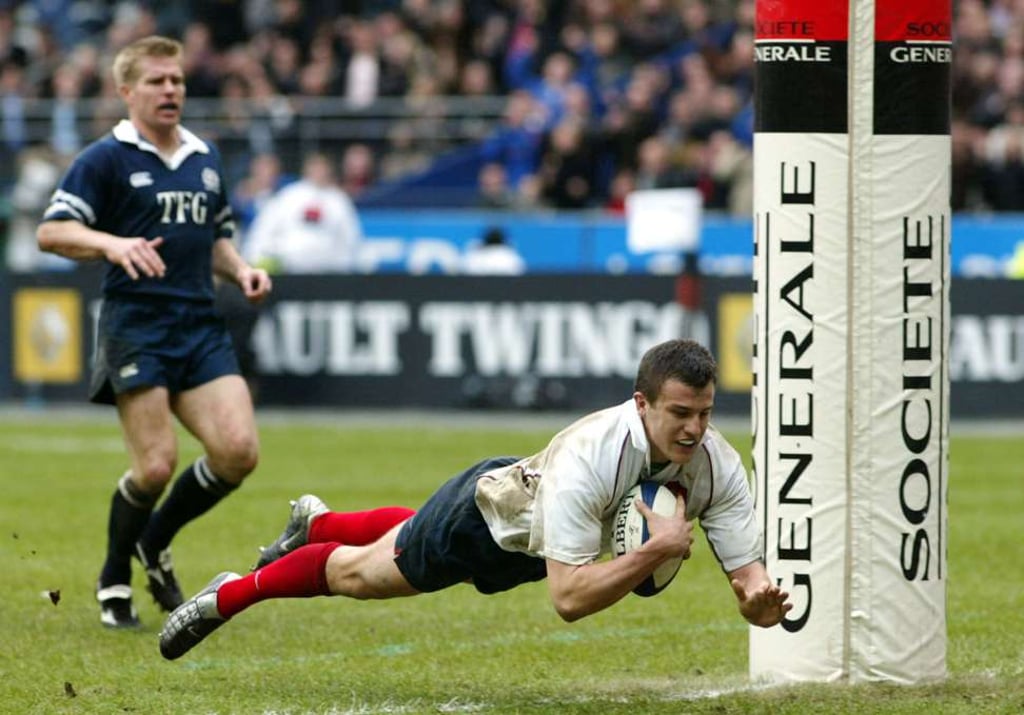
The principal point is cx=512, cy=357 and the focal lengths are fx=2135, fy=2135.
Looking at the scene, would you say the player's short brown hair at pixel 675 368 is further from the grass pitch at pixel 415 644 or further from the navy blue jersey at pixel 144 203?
the navy blue jersey at pixel 144 203

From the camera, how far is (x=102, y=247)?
340 inches

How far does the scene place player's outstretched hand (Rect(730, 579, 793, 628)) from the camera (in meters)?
6.52

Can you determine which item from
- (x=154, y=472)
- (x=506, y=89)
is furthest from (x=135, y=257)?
(x=506, y=89)

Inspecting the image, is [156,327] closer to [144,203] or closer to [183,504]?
[144,203]

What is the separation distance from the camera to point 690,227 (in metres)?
18.5

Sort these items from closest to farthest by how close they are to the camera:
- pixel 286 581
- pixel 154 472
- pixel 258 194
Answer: pixel 286 581
pixel 154 472
pixel 258 194

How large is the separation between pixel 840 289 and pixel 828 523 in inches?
32.4

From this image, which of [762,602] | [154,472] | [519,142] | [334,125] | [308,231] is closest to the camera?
[762,602]

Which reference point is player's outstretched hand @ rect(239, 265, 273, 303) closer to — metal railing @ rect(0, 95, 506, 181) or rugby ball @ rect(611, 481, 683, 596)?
rugby ball @ rect(611, 481, 683, 596)

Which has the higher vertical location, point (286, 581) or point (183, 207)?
point (183, 207)

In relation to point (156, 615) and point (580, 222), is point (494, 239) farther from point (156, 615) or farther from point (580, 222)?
point (156, 615)

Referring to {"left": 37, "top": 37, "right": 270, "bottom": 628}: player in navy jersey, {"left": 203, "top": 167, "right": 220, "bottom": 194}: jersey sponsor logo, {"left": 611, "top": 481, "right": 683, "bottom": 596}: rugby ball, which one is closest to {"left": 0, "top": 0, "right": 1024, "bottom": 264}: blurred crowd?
{"left": 203, "top": 167, "right": 220, "bottom": 194}: jersey sponsor logo

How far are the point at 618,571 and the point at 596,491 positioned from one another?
30cm

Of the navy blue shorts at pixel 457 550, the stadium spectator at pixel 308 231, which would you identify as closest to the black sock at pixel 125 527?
the navy blue shorts at pixel 457 550
